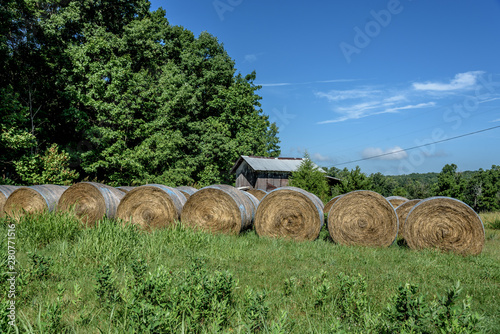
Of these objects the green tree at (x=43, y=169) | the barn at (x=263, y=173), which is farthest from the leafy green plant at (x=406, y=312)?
the barn at (x=263, y=173)

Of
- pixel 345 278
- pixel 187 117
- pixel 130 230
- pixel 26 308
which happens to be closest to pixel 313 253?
pixel 345 278

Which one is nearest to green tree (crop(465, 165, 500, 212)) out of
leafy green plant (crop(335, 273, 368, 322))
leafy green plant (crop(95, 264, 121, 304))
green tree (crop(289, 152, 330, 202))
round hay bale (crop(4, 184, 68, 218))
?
green tree (crop(289, 152, 330, 202))

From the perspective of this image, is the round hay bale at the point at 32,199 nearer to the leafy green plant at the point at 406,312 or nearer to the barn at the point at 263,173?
the leafy green plant at the point at 406,312

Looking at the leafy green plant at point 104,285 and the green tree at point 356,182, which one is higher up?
the green tree at point 356,182

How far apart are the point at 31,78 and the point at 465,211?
24.7 metres

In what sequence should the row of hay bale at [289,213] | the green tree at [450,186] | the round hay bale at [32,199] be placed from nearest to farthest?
1. the row of hay bale at [289,213]
2. the round hay bale at [32,199]
3. the green tree at [450,186]

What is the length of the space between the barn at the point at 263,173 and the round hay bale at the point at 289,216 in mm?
18247

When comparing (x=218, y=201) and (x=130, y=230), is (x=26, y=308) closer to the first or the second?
(x=130, y=230)

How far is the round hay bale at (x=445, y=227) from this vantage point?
7.62 m

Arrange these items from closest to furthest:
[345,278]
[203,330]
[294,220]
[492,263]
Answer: [203,330] < [345,278] < [492,263] < [294,220]

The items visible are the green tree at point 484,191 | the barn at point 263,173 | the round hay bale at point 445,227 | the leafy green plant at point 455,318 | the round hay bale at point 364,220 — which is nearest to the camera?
the leafy green plant at point 455,318

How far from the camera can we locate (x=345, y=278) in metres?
3.90

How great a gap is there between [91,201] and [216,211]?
13.8 ft

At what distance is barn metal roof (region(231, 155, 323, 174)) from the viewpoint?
93.3 feet
